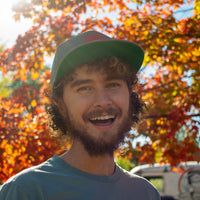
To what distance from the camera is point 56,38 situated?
5352 mm

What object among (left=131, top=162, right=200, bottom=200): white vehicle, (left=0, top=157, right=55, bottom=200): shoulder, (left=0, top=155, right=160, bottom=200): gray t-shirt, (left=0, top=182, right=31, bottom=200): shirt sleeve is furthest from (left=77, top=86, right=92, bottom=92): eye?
(left=131, top=162, right=200, bottom=200): white vehicle

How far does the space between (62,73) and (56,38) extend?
3714 mm

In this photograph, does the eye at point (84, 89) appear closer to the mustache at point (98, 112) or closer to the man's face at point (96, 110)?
the man's face at point (96, 110)

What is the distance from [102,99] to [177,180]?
6.69 m

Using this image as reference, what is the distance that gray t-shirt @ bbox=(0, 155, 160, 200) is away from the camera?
1.34 m

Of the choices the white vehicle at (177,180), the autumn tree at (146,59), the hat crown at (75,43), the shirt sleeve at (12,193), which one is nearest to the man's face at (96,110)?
the hat crown at (75,43)

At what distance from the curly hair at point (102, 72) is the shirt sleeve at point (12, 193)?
630 millimetres

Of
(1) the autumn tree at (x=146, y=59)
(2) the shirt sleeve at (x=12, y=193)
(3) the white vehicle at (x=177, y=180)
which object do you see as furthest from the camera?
(3) the white vehicle at (x=177, y=180)

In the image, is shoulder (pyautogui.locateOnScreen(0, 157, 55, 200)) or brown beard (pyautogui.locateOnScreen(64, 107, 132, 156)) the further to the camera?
brown beard (pyautogui.locateOnScreen(64, 107, 132, 156))

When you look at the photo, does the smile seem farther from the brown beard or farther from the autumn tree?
the autumn tree

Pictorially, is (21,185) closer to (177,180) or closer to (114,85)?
(114,85)

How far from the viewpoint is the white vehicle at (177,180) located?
287 inches

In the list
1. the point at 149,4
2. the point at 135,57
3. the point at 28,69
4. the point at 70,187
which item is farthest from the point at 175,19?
the point at 70,187

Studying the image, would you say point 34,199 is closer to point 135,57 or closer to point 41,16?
point 135,57
